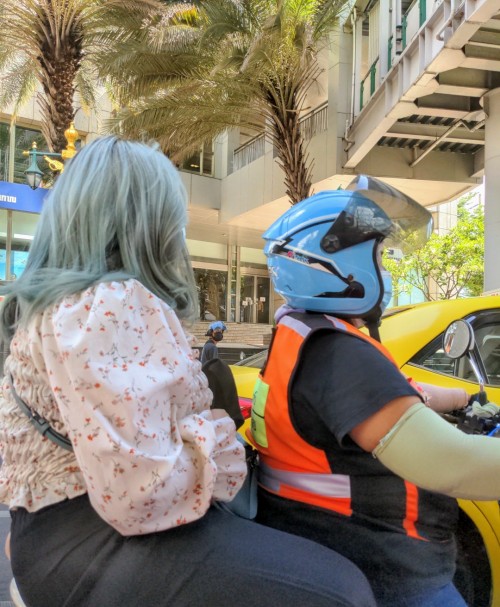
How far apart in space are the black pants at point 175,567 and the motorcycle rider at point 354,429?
0.61 feet

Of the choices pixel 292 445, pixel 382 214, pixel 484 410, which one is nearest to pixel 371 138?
pixel 484 410

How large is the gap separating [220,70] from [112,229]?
10.1m

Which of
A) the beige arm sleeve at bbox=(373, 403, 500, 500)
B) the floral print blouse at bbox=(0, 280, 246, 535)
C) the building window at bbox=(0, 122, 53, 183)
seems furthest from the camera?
the building window at bbox=(0, 122, 53, 183)

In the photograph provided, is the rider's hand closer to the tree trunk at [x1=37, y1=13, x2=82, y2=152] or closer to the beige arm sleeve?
the beige arm sleeve

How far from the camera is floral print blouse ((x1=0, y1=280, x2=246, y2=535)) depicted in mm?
948

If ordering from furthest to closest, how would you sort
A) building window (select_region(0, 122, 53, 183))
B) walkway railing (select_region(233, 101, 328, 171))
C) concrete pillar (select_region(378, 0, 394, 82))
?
building window (select_region(0, 122, 53, 183)) → walkway railing (select_region(233, 101, 328, 171)) → concrete pillar (select_region(378, 0, 394, 82))

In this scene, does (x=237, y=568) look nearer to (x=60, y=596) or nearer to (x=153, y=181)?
(x=60, y=596)

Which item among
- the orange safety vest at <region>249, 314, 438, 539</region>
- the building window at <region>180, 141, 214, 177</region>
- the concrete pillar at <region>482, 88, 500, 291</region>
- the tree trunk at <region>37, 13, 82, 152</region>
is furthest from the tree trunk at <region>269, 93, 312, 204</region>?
the orange safety vest at <region>249, 314, 438, 539</region>

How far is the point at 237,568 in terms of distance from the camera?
0.99 meters

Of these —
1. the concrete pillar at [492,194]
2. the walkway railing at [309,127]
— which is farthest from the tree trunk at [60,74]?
the concrete pillar at [492,194]

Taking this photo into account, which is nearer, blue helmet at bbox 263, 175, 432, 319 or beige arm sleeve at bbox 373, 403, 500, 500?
beige arm sleeve at bbox 373, 403, 500, 500

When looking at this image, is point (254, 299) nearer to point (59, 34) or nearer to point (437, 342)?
point (59, 34)

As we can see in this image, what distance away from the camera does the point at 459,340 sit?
191cm

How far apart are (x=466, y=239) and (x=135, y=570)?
21.6 metres
